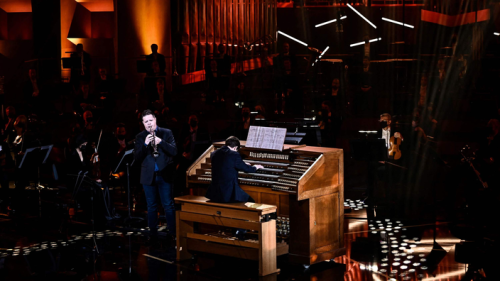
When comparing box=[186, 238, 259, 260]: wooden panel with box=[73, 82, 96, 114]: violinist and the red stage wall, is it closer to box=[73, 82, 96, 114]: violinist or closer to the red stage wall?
box=[73, 82, 96, 114]: violinist

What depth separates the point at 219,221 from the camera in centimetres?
543

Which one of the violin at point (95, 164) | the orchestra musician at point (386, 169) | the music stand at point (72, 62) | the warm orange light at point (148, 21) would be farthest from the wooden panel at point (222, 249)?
the warm orange light at point (148, 21)

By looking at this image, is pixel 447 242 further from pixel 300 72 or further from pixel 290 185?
pixel 300 72

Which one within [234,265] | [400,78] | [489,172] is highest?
[400,78]

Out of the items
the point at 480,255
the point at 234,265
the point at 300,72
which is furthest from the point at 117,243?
the point at 300,72

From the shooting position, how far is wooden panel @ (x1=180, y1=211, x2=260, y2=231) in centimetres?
522

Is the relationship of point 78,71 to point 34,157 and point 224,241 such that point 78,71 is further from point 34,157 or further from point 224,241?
point 224,241

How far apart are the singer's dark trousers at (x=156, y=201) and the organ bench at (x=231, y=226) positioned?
482 mm

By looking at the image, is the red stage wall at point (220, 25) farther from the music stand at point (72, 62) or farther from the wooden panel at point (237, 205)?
the wooden panel at point (237, 205)

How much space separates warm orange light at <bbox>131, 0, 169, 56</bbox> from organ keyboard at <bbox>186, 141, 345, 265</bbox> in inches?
324

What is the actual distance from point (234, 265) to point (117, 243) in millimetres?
1448

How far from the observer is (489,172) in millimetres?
6688

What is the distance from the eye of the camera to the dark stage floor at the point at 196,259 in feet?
17.3

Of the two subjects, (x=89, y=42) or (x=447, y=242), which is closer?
(x=447, y=242)
